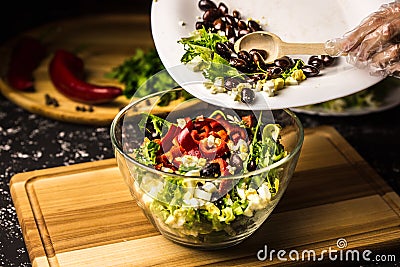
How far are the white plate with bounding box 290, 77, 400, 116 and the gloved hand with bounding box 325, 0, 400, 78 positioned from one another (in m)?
0.53

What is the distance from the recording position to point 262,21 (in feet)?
6.02

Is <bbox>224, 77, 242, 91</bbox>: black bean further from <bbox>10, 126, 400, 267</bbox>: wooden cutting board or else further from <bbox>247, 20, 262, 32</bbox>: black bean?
<bbox>10, 126, 400, 267</bbox>: wooden cutting board

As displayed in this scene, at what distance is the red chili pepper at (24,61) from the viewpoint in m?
2.29

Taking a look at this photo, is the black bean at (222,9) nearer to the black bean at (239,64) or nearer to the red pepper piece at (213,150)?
the black bean at (239,64)

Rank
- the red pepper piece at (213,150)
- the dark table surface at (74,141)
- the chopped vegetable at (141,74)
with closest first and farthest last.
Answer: the red pepper piece at (213,150)
the dark table surface at (74,141)
the chopped vegetable at (141,74)

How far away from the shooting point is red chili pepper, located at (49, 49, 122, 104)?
7.17 ft

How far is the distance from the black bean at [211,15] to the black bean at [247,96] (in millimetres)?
302

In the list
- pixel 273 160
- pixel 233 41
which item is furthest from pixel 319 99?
pixel 233 41

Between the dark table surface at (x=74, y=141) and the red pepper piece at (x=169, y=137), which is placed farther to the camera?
the dark table surface at (x=74, y=141)

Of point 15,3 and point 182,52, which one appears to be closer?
point 182,52

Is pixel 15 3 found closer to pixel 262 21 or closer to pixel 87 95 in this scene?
pixel 87 95

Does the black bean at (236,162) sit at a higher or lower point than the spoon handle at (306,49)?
lower

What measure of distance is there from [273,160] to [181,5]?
1.68 ft

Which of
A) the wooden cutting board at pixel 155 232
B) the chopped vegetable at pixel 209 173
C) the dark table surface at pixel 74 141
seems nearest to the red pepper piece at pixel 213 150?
the chopped vegetable at pixel 209 173
